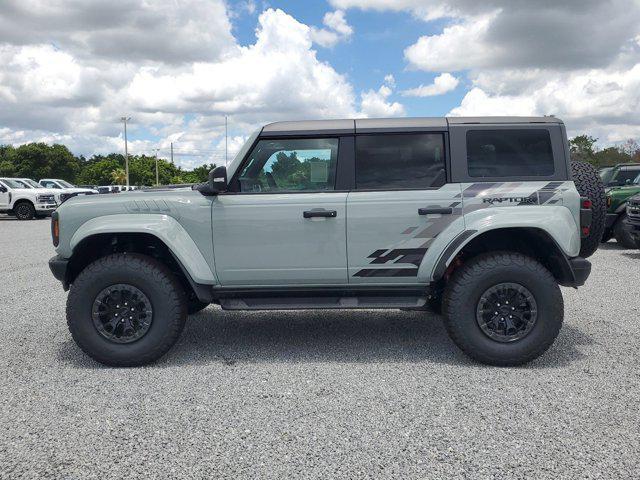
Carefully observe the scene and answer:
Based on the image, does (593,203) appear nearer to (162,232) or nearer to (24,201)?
(162,232)

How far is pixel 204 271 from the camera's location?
431cm

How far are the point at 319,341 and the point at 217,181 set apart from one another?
5.75 ft

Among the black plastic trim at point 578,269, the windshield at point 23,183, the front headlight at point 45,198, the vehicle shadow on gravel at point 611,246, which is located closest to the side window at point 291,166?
the black plastic trim at point 578,269

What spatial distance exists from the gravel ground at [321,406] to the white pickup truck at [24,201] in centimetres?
A: 1802

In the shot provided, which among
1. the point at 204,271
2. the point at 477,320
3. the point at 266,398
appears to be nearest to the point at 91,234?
the point at 204,271

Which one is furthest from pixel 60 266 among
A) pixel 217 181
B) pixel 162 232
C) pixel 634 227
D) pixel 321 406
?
pixel 634 227

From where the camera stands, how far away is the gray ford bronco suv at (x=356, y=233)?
4.19m

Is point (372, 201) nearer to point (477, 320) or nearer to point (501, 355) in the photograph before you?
point (477, 320)

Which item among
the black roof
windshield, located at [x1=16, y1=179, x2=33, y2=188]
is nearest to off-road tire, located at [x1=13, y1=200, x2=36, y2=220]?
windshield, located at [x1=16, y1=179, x2=33, y2=188]

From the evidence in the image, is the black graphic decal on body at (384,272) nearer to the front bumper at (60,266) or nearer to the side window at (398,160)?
the side window at (398,160)

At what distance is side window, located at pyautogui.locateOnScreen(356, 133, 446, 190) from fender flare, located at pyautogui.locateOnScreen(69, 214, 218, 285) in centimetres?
138

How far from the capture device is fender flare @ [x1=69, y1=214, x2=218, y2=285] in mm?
4227

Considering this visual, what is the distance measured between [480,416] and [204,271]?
226 centimetres

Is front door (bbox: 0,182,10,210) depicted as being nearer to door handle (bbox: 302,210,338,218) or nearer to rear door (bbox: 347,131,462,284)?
door handle (bbox: 302,210,338,218)
